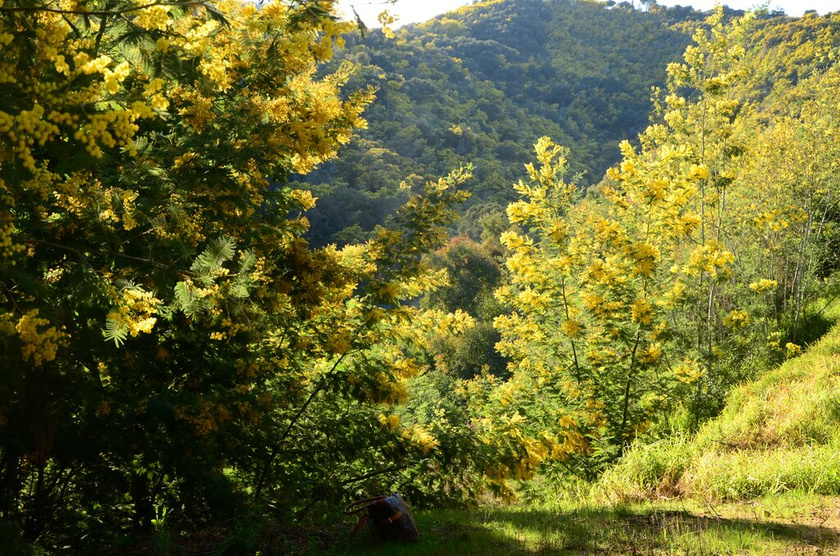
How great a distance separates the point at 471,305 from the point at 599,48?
7585 cm

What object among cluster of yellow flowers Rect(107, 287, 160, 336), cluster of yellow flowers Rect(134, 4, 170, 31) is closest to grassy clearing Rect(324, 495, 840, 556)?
cluster of yellow flowers Rect(107, 287, 160, 336)

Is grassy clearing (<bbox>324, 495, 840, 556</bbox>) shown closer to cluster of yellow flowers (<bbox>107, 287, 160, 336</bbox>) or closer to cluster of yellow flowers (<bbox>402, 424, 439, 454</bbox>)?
cluster of yellow flowers (<bbox>402, 424, 439, 454</bbox>)

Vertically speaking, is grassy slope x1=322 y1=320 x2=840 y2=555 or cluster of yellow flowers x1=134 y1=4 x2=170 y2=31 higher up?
cluster of yellow flowers x1=134 y1=4 x2=170 y2=31

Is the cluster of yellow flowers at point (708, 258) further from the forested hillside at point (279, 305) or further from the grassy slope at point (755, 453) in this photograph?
the grassy slope at point (755, 453)

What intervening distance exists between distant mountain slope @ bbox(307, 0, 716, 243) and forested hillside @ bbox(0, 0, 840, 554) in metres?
27.7

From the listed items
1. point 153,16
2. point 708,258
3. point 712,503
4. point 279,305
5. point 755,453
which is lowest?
point 755,453

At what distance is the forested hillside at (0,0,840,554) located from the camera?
2.82 metres

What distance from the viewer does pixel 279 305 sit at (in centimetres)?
457

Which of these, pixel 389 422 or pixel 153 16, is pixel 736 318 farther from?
pixel 153 16

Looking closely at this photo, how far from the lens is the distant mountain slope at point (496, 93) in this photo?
46.8 metres

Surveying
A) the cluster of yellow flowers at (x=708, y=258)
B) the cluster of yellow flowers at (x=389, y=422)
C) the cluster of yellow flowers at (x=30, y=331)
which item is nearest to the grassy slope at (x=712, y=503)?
the cluster of yellow flowers at (x=389, y=422)

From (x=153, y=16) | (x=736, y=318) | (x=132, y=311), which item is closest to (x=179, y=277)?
(x=132, y=311)

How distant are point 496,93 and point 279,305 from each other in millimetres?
77944

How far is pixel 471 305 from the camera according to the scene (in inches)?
1339
